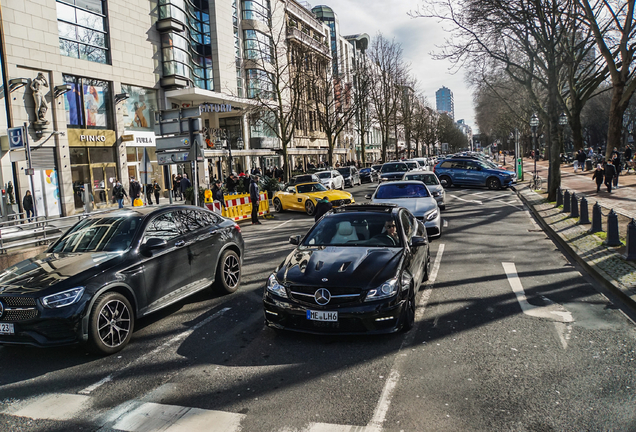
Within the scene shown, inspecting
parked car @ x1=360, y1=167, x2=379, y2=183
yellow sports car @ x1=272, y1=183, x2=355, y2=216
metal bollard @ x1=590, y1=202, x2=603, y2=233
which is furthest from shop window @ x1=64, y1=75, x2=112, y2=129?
metal bollard @ x1=590, y1=202, x2=603, y2=233

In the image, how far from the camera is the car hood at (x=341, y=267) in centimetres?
535

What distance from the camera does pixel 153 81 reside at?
104 feet

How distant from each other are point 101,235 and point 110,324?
58.9 inches

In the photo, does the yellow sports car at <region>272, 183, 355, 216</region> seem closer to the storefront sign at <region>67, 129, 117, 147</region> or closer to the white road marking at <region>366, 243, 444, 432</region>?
the storefront sign at <region>67, 129, 117, 147</region>

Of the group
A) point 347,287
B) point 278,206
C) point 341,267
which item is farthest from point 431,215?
point 278,206

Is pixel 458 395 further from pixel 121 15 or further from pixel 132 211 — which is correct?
pixel 121 15

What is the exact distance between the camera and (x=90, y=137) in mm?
26734

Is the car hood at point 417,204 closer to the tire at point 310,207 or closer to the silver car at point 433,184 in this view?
the silver car at point 433,184

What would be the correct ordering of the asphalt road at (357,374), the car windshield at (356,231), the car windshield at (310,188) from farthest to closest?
the car windshield at (310,188) < the car windshield at (356,231) < the asphalt road at (357,374)

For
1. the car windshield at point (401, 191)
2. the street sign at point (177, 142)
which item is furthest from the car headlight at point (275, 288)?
the street sign at point (177, 142)

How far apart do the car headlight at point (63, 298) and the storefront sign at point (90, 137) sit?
76.7 feet

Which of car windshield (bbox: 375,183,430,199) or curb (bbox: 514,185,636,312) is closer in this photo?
curb (bbox: 514,185,636,312)

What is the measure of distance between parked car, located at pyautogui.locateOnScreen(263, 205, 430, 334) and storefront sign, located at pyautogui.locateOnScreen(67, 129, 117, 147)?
931 inches

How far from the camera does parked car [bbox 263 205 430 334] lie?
17.1 feet
